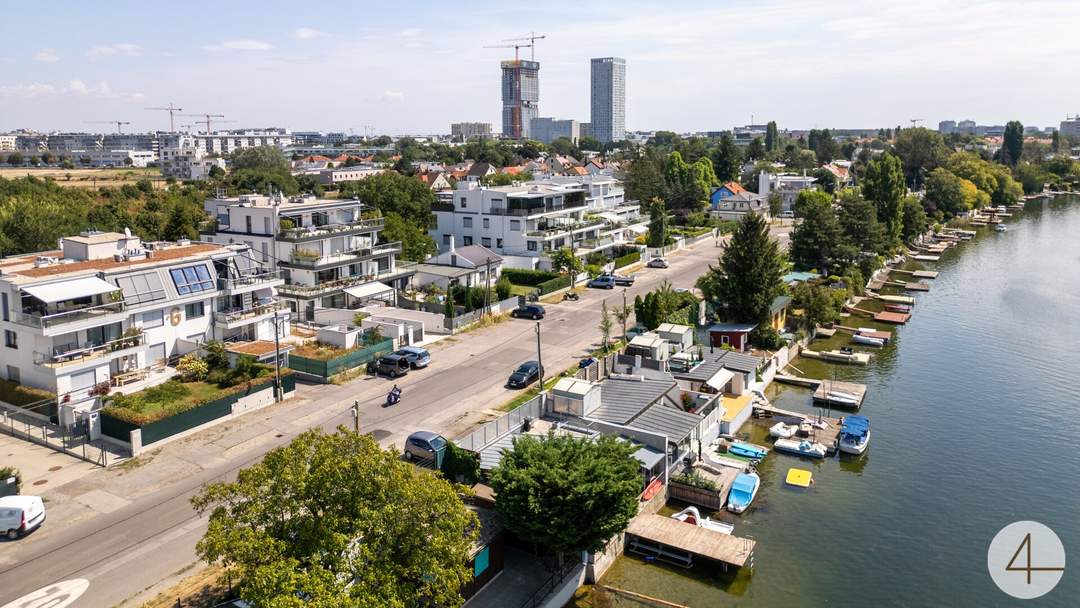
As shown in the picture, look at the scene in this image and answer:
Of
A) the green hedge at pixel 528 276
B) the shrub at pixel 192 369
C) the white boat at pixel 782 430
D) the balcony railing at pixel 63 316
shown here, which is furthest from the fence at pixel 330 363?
the green hedge at pixel 528 276

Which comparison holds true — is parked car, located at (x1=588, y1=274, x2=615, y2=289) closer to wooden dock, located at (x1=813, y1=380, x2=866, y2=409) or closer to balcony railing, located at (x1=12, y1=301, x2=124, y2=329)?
wooden dock, located at (x1=813, y1=380, x2=866, y2=409)

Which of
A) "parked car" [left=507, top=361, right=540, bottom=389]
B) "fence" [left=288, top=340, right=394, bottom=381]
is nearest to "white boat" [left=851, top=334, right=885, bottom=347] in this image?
"parked car" [left=507, top=361, right=540, bottom=389]

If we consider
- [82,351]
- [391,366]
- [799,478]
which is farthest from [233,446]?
[799,478]

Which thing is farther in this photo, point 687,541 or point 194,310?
point 194,310

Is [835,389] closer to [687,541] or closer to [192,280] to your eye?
[687,541]

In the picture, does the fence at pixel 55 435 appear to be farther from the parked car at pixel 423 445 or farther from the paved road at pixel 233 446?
the parked car at pixel 423 445

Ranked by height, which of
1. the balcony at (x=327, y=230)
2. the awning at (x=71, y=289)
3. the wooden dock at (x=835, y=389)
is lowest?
the wooden dock at (x=835, y=389)

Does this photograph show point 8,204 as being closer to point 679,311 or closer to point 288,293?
point 288,293
